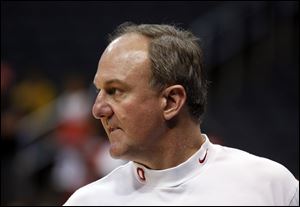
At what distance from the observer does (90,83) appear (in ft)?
34.5

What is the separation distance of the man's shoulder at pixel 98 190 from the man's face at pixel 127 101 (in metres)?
0.18

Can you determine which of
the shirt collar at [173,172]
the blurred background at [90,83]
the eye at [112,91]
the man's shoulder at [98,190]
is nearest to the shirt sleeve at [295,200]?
the shirt collar at [173,172]

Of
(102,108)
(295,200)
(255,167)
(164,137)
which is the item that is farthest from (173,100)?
(295,200)

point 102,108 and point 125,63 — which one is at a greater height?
point 125,63

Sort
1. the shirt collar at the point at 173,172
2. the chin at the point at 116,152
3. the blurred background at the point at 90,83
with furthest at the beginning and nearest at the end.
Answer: the blurred background at the point at 90,83 → the shirt collar at the point at 173,172 → the chin at the point at 116,152

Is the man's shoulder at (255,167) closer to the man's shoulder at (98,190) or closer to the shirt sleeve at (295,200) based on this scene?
the shirt sleeve at (295,200)

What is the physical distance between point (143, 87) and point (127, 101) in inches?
2.8

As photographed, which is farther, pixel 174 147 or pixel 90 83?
pixel 90 83

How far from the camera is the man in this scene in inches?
90.7

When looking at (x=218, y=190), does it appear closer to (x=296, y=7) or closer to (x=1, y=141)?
(x=1, y=141)

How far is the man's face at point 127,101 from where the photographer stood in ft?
7.54

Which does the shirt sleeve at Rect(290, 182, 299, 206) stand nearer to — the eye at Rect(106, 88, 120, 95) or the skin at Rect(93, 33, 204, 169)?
the skin at Rect(93, 33, 204, 169)

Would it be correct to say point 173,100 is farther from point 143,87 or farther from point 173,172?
point 173,172

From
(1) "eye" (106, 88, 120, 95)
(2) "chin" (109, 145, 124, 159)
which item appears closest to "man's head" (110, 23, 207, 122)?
(1) "eye" (106, 88, 120, 95)
